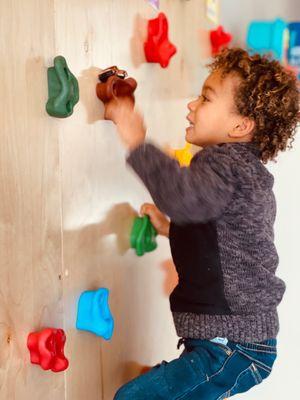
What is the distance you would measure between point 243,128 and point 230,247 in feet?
0.64

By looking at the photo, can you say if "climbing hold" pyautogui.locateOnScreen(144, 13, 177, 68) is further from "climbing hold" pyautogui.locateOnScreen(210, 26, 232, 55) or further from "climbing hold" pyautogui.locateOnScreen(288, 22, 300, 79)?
"climbing hold" pyautogui.locateOnScreen(288, 22, 300, 79)

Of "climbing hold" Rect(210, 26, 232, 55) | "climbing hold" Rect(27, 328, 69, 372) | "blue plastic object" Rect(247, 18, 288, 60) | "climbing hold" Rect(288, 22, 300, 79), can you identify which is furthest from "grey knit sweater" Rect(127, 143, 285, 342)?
"climbing hold" Rect(288, 22, 300, 79)

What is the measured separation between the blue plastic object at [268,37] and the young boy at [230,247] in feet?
2.66

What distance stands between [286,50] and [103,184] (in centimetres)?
116

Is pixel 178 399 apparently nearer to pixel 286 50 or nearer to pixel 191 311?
pixel 191 311

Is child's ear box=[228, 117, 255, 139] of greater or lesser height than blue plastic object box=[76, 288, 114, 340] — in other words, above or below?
above

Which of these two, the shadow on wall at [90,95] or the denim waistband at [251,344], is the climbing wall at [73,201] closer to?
the shadow on wall at [90,95]

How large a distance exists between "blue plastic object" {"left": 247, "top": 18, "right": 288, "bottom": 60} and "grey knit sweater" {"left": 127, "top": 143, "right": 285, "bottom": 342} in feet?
3.01

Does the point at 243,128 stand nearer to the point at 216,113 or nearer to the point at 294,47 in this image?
the point at 216,113

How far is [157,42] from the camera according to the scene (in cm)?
95

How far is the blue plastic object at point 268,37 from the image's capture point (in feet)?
5.21

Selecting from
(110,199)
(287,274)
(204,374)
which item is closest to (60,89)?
(110,199)

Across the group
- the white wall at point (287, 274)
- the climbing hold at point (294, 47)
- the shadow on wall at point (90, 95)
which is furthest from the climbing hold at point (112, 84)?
the climbing hold at point (294, 47)

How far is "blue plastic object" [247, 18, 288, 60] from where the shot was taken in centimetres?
159
